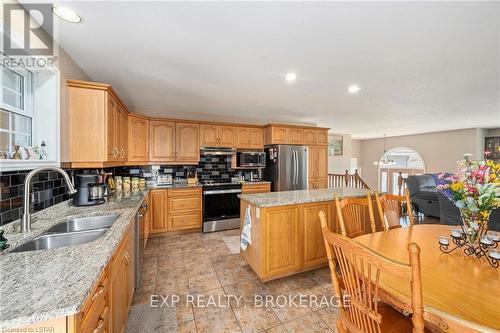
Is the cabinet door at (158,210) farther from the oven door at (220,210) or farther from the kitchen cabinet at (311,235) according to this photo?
the kitchen cabinet at (311,235)

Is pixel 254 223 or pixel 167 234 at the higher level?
pixel 254 223

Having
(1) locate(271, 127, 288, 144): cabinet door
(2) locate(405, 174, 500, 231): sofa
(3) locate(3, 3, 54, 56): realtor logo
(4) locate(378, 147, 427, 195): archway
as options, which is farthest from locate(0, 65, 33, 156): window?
(4) locate(378, 147, 427, 195): archway

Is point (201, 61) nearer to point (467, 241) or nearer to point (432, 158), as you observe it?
point (467, 241)

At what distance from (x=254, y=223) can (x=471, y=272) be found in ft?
5.45

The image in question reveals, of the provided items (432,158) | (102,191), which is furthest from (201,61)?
(432,158)

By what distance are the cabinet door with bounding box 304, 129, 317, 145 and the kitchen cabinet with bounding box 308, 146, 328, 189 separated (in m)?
0.13

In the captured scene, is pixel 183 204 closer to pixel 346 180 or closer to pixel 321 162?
pixel 321 162

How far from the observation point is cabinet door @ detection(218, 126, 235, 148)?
14.1 feet

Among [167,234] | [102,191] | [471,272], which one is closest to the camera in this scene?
[471,272]

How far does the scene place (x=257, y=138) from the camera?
4.63 metres

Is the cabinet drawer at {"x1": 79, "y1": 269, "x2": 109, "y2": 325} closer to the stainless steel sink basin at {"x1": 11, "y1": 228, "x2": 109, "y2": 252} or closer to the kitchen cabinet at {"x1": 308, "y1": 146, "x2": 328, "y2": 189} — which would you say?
the stainless steel sink basin at {"x1": 11, "y1": 228, "x2": 109, "y2": 252}

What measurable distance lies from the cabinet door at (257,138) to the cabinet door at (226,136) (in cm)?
46

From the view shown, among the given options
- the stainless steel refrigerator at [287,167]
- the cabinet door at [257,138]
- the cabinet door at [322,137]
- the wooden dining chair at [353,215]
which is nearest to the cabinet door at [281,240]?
the wooden dining chair at [353,215]

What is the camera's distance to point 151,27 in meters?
1.64
